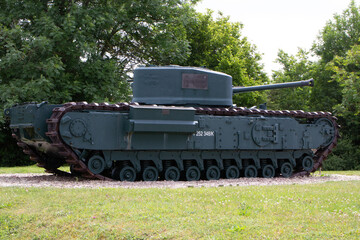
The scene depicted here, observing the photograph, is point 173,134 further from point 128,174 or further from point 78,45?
point 78,45

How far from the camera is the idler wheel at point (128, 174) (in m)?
16.3

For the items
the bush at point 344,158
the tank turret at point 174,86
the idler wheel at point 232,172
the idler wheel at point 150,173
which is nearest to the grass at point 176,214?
the idler wheel at point 150,173

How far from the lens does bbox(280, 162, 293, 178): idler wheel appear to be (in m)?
19.7

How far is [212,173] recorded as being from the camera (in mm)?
18016

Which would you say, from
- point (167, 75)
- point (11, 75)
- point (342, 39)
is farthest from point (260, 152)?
point (342, 39)

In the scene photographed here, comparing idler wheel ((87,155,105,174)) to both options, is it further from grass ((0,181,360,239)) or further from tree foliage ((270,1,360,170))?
tree foliage ((270,1,360,170))

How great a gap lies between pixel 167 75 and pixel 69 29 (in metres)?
8.98

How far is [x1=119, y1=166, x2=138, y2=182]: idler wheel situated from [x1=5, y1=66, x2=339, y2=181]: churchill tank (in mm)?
31

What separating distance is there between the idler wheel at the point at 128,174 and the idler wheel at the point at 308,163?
7289mm

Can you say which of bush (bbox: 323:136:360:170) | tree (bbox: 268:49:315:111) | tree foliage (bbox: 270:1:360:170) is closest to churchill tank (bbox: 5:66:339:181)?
bush (bbox: 323:136:360:170)

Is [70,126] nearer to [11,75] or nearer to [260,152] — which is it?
[260,152]

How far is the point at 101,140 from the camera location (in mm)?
15836

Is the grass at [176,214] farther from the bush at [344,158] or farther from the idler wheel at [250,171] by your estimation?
the bush at [344,158]

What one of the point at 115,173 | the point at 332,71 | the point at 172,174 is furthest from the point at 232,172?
the point at 332,71
